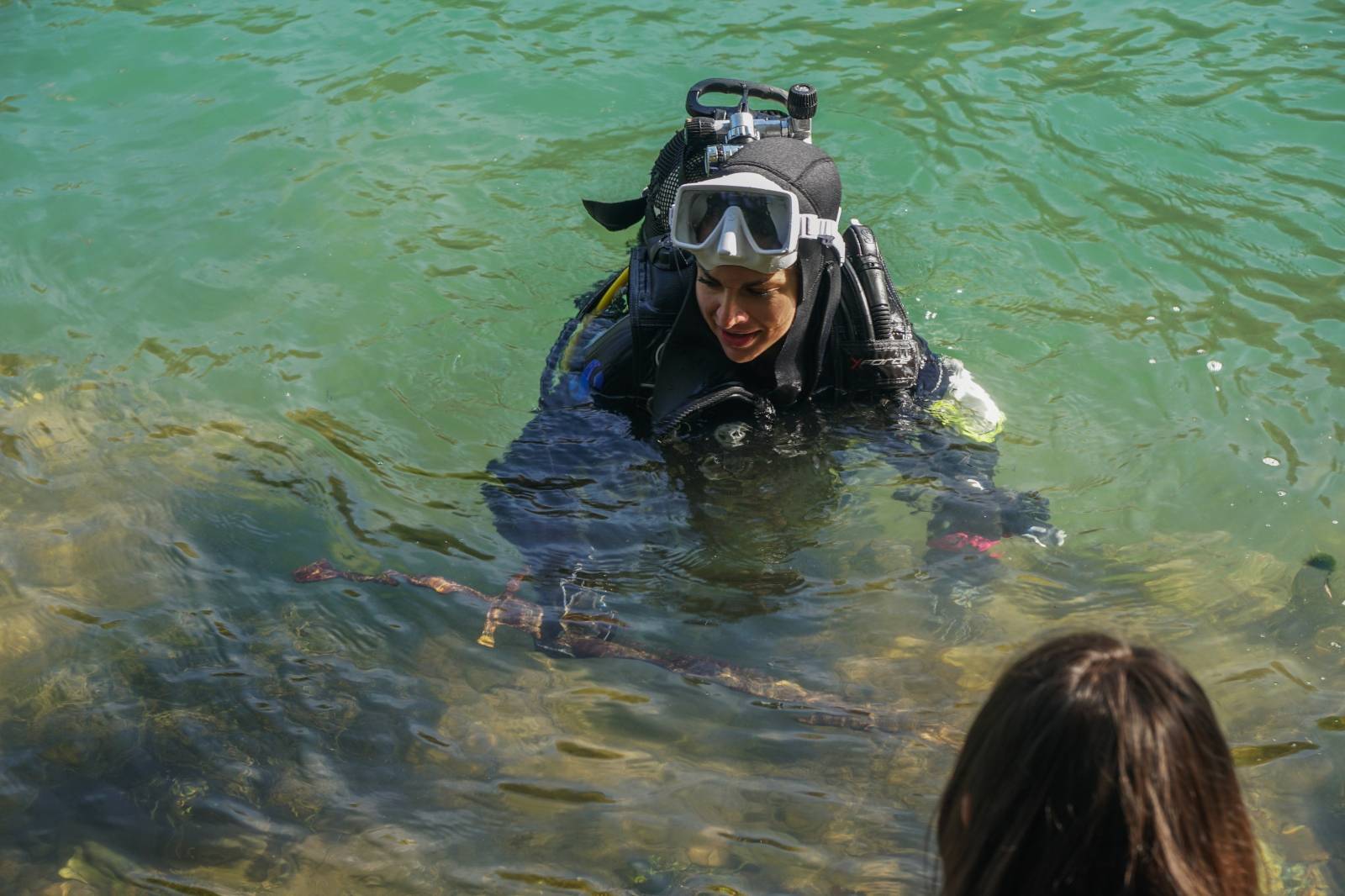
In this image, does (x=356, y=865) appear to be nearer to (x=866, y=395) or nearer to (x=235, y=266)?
(x=866, y=395)

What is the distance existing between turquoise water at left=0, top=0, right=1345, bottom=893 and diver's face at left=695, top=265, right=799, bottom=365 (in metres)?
0.61

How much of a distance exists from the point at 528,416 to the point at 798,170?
1.62 metres

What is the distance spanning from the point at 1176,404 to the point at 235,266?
4094 mm

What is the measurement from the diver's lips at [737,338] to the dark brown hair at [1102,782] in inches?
95.3

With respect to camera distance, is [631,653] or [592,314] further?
[592,314]

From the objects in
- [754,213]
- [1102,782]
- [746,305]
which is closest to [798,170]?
[754,213]

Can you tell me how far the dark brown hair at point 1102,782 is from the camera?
1.08 metres

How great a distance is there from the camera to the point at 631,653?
3279mm

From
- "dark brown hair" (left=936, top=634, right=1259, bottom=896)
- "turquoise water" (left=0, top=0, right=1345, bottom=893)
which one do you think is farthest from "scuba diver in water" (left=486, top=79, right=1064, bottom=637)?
"dark brown hair" (left=936, top=634, right=1259, bottom=896)

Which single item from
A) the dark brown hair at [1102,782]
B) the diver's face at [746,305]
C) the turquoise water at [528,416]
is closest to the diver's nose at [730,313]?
the diver's face at [746,305]

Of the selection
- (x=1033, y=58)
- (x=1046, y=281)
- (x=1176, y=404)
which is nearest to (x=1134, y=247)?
(x=1046, y=281)

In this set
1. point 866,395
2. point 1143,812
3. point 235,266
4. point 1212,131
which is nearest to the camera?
point 1143,812

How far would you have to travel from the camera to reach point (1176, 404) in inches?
175

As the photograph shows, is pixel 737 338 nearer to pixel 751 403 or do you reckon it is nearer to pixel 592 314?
pixel 751 403
